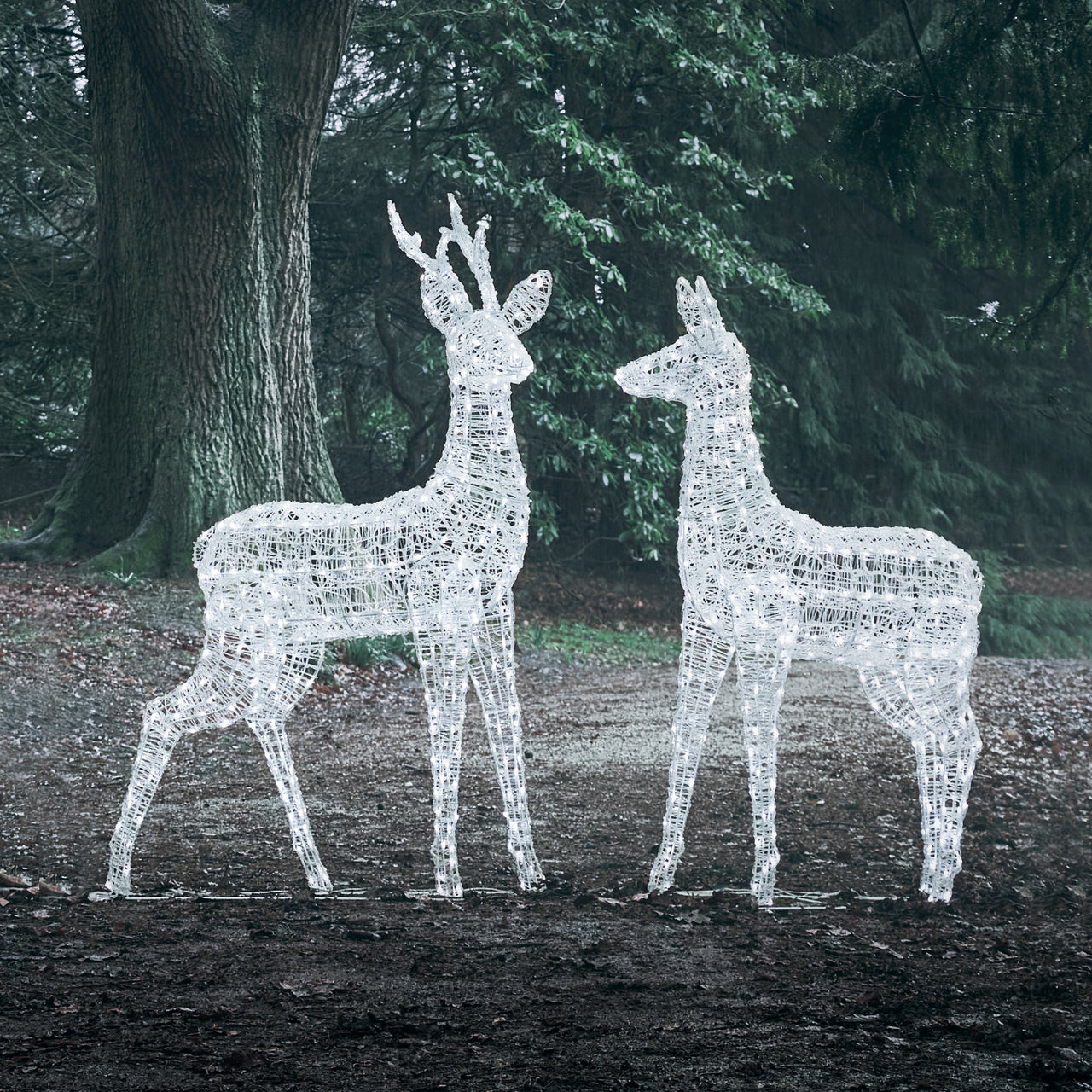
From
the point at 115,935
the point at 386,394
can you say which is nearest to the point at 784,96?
the point at 386,394

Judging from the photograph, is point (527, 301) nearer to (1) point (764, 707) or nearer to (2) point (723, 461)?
(2) point (723, 461)

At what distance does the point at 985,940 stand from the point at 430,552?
9.20 feet

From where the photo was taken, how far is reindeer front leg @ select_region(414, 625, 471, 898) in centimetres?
493

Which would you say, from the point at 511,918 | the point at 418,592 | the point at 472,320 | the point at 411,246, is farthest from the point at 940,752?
the point at 411,246

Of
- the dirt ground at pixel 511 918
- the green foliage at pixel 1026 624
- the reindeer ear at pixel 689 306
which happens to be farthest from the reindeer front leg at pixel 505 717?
the green foliage at pixel 1026 624

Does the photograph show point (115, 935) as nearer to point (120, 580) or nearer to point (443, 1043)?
point (443, 1043)

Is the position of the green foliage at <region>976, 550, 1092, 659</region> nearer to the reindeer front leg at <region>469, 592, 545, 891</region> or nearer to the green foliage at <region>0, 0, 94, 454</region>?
the reindeer front leg at <region>469, 592, 545, 891</region>

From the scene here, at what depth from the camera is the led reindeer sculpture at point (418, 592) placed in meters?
4.95

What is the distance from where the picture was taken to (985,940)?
14.8 feet

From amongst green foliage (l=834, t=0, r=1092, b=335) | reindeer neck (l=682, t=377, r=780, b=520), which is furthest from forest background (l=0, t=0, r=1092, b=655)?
reindeer neck (l=682, t=377, r=780, b=520)

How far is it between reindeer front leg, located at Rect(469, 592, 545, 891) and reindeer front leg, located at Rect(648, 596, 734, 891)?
Answer: 23.7 inches

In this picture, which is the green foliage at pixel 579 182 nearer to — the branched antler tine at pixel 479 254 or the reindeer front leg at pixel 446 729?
the branched antler tine at pixel 479 254

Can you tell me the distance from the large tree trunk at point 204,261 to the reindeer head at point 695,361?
577 centimetres

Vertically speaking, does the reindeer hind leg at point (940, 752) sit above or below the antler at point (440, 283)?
below
